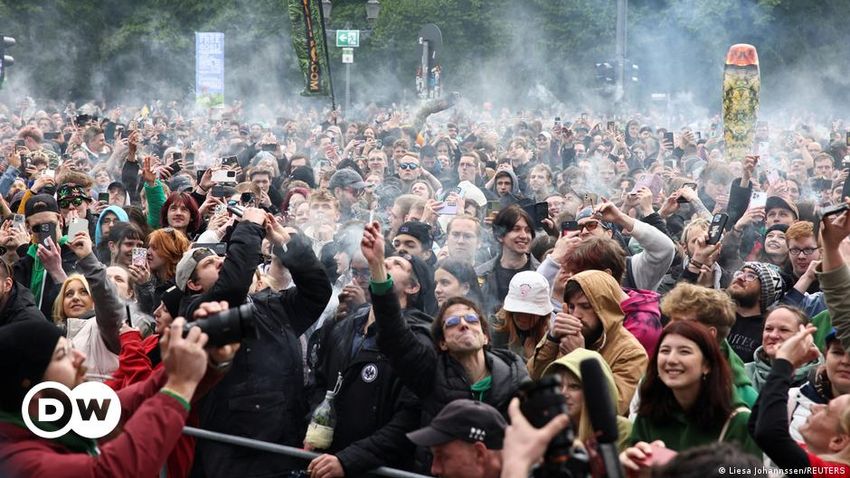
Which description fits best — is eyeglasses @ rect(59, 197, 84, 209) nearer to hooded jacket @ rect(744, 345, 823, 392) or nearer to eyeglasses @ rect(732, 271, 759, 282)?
eyeglasses @ rect(732, 271, 759, 282)

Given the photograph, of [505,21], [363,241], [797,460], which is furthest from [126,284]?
[505,21]

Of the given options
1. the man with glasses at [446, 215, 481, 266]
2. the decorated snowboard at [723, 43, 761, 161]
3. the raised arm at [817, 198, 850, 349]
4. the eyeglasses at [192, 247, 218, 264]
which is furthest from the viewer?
the decorated snowboard at [723, 43, 761, 161]

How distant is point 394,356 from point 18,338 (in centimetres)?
172

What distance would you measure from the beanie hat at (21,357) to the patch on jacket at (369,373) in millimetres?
1931

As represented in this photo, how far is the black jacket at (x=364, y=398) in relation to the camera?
16.1ft

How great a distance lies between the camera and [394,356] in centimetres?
478

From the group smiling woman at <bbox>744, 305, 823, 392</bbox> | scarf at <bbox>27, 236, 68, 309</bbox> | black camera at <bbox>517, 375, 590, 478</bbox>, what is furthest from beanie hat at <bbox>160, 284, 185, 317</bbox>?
black camera at <bbox>517, 375, 590, 478</bbox>

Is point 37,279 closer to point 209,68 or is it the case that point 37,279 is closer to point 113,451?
point 113,451

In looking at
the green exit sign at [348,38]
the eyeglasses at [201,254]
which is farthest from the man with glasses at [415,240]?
the green exit sign at [348,38]

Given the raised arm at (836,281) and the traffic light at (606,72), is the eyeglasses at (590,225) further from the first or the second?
the traffic light at (606,72)

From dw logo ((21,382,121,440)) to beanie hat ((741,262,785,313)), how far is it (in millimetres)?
3616

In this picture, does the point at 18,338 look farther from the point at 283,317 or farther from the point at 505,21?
the point at 505,21

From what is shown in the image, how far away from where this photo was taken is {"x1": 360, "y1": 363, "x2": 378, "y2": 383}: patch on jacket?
5167 mm

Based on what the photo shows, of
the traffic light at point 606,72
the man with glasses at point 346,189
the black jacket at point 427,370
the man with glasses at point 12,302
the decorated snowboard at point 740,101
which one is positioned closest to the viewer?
the black jacket at point 427,370
